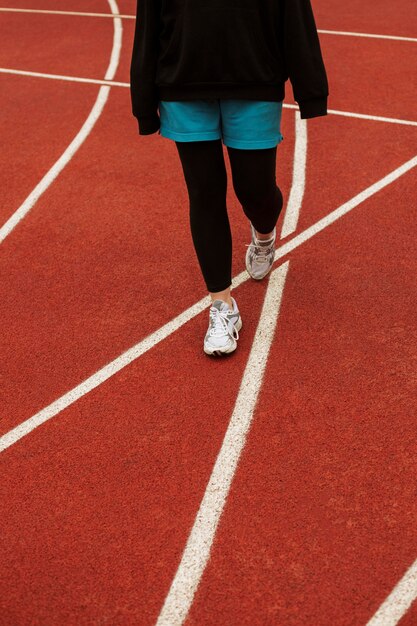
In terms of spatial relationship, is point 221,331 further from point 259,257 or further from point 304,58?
point 304,58

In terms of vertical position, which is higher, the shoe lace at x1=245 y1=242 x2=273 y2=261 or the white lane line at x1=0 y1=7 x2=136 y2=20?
the white lane line at x1=0 y1=7 x2=136 y2=20

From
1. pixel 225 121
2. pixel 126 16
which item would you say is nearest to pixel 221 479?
pixel 225 121

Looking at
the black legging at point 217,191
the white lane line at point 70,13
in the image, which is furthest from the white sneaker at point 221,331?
the white lane line at point 70,13

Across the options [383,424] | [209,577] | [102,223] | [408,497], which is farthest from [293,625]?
[102,223]

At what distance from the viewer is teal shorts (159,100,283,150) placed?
3.21 metres

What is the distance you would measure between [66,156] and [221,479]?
12.4 feet

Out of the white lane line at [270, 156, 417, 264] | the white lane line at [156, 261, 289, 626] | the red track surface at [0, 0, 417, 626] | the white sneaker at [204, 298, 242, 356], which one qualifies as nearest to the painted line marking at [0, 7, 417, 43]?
the red track surface at [0, 0, 417, 626]

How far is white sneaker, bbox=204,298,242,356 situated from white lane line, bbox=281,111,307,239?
3.66 ft

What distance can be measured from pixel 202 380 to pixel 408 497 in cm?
114

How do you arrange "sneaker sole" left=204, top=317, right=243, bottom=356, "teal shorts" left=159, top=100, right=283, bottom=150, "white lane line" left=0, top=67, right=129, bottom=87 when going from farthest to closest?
"white lane line" left=0, top=67, right=129, bottom=87, "sneaker sole" left=204, top=317, right=243, bottom=356, "teal shorts" left=159, top=100, right=283, bottom=150

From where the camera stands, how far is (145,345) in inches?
153

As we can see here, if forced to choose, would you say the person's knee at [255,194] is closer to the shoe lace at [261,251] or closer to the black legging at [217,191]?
the black legging at [217,191]

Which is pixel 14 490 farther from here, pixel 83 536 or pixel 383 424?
pixel 383 424

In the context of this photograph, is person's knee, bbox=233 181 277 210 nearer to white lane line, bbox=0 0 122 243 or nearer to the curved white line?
the curved white line
